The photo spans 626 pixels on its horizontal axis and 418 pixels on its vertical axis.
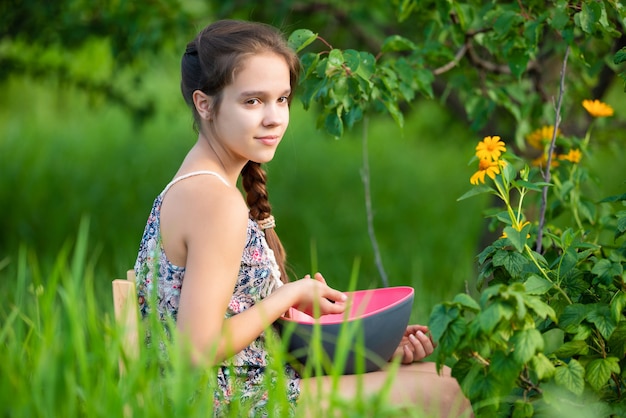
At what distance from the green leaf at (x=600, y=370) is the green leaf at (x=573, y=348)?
0.03m

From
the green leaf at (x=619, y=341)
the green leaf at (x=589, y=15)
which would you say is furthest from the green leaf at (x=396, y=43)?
the green leaf at (x=619, y=341)

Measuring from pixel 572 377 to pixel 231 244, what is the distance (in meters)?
0.70

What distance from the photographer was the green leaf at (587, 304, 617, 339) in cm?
174

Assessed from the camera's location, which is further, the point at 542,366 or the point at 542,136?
the point at 542,136

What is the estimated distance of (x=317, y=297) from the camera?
1.79m

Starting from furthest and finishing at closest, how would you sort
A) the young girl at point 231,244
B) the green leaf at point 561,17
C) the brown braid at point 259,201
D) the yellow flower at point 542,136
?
the yellow flower at point 542,136
the green leaf at point 561,17
the brown braid at point 259,201
the young girl at point 231,244

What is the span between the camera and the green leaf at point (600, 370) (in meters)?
1.75

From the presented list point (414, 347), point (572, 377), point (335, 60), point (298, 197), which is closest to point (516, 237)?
point (572, 377)

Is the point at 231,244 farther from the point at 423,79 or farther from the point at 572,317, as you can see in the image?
the point at 423,79

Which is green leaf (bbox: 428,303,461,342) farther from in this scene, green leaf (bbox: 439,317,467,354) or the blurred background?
the blurred background

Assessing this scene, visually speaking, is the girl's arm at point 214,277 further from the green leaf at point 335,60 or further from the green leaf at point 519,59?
the green leaf at point 519,59

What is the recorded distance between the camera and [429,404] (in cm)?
184

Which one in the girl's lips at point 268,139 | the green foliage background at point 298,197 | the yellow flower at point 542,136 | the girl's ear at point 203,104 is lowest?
the green foliage background at point 298,197

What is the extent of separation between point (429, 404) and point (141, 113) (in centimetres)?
317
